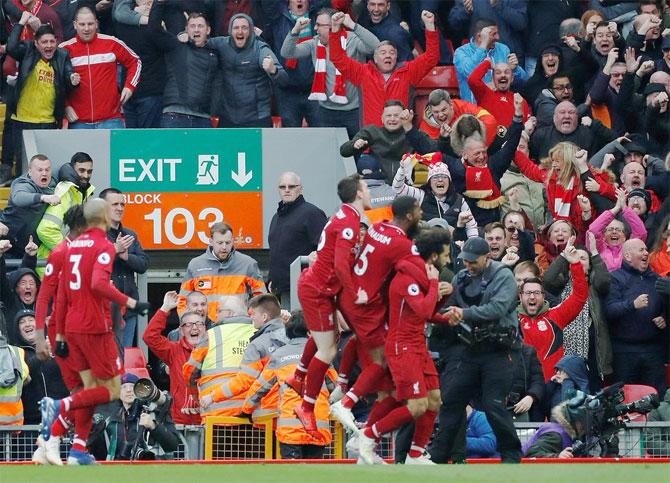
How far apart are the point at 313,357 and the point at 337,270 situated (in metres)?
0.82

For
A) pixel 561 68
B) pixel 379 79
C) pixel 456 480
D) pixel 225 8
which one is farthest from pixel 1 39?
pixel 456 480

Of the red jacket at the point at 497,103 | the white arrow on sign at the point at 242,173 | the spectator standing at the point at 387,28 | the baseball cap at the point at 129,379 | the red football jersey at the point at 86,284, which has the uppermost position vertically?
the spectator standing at the point at 387,28

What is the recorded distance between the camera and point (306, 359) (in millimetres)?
14312

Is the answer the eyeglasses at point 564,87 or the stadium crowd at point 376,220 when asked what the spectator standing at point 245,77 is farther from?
the eyeglasses at point 564,87

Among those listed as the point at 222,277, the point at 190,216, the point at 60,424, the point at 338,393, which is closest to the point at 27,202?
the point at 190,216

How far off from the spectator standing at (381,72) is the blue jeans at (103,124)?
239 cm

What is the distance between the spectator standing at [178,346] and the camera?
636 inches

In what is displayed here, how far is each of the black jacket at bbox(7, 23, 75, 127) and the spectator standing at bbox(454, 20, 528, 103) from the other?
13.8 feet

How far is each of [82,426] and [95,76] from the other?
6.70 m

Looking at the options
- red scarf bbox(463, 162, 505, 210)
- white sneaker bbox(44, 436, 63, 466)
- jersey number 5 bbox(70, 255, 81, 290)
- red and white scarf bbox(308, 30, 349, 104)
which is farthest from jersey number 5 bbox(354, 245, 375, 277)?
red and white scarf bbox(308, 30, 349, 104)

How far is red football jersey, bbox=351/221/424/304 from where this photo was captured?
1366 cm

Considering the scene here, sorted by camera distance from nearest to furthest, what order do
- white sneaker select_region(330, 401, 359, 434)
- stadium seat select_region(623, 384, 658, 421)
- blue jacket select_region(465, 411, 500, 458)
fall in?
white sneaker select_region(330, 401, 359, 434)
blue jacket select_region(465, 411, 500, 458)
stadium seat select_region(623, 384, 658, 421)

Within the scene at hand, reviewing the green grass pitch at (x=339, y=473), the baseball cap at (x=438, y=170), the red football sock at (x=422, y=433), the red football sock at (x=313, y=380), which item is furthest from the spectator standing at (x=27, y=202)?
the red football sock at (x=422, y=433)

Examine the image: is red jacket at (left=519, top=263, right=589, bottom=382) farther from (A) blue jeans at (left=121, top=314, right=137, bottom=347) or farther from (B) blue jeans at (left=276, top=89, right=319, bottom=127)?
(B) blue jeans at (left=276, top=89, right=319, bottom=127)
